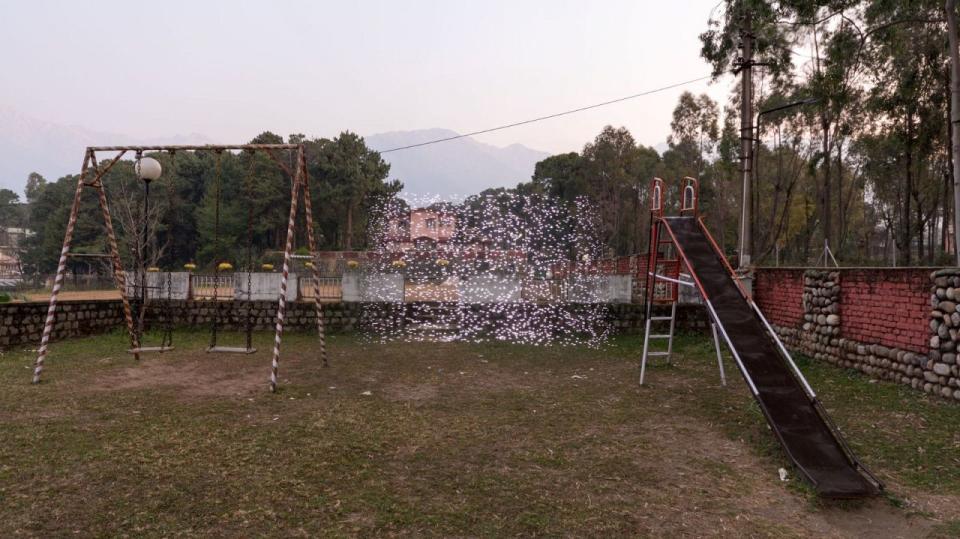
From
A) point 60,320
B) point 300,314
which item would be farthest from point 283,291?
point 60,320

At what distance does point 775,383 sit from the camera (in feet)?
16.3

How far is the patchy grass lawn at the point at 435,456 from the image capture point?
126 inches

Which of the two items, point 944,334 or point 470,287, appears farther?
point 470,287

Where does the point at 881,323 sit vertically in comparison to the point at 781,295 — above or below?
below

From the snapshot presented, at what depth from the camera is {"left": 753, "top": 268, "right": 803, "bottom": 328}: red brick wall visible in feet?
29.4

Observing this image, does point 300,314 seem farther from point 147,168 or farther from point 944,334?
point 944,334

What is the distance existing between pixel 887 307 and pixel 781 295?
274 cm

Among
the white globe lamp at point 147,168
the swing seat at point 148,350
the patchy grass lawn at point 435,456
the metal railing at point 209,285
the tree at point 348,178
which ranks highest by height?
the tree at point 348,178

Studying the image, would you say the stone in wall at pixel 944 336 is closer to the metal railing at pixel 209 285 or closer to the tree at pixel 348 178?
the metal railing at pixel 209 285

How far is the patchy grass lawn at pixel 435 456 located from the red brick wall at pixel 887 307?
648 millimetres

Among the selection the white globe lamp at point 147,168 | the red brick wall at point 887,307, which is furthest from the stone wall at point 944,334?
the white globe lamp at point 147,168

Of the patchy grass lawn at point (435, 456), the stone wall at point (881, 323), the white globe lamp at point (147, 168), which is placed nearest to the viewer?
the patchy grass lawn at point (435, 456)

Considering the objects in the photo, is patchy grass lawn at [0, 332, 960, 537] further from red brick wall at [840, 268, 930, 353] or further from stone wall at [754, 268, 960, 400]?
red brick wall at [840, 268, 930, 353]

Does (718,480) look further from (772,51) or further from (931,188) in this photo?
(931,188)
